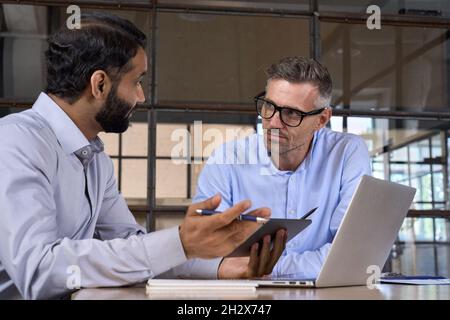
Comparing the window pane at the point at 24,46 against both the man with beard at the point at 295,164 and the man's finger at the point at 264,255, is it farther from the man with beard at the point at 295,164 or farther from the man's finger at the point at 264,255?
the man's finger at the point at 264,255

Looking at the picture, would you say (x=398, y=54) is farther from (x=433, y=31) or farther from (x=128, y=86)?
(x=128, y=86)

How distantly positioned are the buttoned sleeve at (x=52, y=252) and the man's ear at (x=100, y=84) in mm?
368

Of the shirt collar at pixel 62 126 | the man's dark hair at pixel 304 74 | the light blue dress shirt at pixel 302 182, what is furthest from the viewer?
the man's dark hair at pixel 304 74

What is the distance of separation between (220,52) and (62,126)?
64.1 inches

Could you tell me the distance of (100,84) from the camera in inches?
64.6

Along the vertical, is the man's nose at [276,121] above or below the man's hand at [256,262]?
above

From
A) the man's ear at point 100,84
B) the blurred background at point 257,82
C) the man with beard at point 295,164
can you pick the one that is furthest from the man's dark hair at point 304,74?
the man's ear at point 100,84

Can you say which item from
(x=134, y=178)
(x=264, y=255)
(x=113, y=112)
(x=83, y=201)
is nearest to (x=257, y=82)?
(x=134, y=178)

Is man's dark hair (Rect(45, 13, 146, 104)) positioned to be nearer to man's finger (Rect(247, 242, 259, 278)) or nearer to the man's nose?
man's finger (Rect(247, 242, 259, 278))

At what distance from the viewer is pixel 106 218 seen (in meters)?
1.89

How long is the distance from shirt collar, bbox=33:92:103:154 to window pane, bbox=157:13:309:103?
1423 mm

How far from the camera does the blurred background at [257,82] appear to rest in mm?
2941

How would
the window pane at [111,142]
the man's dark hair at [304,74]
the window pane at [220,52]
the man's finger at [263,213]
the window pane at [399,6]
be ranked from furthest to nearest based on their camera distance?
the window pane at [399,6] < the window pane at [220,52] < the window pane at [111,142] < the man's dark hair at [304,74] < the man's finger at [263,213]

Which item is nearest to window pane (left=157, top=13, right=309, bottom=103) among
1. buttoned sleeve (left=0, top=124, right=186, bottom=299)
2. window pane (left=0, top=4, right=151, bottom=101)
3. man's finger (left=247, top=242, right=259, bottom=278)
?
window pane (left=0, top=4, right=151, bottom=101)
